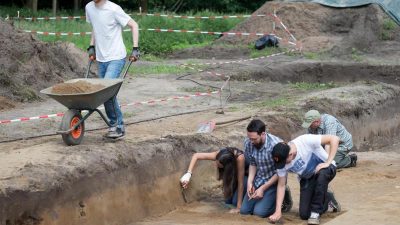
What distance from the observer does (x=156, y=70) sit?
2172cm

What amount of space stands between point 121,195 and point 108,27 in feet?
8.05

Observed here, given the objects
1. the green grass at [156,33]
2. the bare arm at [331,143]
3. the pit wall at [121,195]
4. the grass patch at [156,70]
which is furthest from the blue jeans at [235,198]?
the green grass at [156,33]

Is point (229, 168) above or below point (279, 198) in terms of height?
above

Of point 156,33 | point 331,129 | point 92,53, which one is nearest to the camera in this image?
point 92,53

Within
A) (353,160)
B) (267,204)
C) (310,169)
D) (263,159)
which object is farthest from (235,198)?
(353,160)

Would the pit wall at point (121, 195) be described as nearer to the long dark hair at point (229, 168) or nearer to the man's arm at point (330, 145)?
the long dark hair at point (229, 168)

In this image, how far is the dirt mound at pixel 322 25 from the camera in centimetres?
2794

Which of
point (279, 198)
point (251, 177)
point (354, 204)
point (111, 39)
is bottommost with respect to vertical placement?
point (354, 204)

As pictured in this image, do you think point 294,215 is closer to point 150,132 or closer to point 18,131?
point 150,132

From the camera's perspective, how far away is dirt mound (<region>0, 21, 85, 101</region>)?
1605cm

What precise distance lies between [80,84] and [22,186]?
219 centimetres

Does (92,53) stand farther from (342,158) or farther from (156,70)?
(156,70)

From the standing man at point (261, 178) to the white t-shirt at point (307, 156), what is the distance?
0.32 metres

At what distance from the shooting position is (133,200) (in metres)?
10.8
